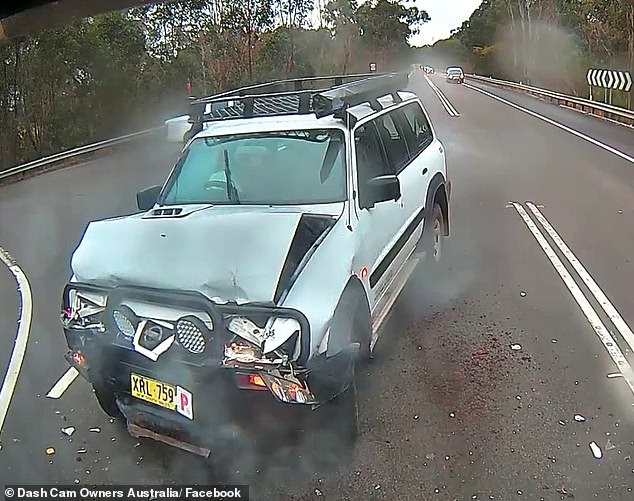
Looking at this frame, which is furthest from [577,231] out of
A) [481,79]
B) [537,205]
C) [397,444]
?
[481,79]

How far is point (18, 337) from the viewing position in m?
5.88

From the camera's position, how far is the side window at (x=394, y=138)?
19.2 ft

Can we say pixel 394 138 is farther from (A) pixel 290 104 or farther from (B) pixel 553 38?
(B) pixel 553 38

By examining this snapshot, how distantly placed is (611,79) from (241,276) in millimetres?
23301

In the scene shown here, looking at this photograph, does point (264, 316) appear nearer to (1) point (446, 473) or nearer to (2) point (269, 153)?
(1) point (446, 473)

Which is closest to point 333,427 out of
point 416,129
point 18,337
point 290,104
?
point 290,104

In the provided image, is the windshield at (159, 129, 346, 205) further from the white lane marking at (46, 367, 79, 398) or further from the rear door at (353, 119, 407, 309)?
the white lane marking at (46, 367, 79, 398)

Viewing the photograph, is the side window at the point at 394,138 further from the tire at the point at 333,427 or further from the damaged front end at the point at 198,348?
the damaged front end at the point at 198,348

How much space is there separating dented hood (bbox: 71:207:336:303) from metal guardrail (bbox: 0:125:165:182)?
12.2 meters

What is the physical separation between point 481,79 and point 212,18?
3447cm

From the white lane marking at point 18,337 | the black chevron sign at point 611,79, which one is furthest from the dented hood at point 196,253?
the black chevron sign at point 611,79

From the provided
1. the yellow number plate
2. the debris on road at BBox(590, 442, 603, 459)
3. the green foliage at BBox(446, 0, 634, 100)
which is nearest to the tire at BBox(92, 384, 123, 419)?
the yellow number plate

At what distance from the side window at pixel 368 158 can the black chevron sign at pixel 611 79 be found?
19.4 meters

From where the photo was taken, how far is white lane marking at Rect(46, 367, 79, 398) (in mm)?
4789
